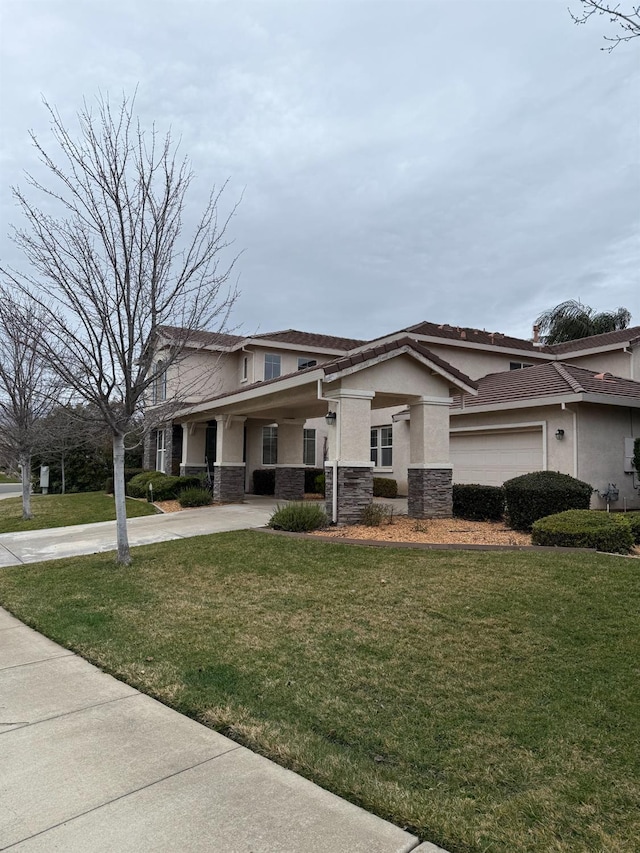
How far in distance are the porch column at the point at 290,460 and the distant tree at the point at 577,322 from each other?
23410mm

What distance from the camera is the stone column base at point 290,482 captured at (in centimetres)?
1877

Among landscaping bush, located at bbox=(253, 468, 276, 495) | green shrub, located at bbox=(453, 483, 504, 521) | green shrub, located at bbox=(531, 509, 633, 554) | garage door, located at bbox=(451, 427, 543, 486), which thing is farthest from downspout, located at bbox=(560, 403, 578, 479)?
landscaping bush, located at bbox=(253, 468, 276, 495)

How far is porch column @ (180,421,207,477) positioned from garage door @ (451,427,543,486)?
30.8 ft

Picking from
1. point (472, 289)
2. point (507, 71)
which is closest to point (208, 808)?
point (507, 71)

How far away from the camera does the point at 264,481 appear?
22844 mm

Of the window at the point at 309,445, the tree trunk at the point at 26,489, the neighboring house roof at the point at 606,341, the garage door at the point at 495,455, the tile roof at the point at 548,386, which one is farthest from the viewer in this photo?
the window at the point at 309,445

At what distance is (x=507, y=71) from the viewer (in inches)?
311

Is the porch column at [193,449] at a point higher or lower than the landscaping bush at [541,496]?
higher

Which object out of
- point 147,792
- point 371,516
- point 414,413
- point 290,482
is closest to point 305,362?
point 290,482

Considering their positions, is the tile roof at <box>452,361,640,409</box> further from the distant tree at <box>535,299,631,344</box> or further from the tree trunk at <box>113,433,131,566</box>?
the distant tree at <box>535,299,631,344</box>

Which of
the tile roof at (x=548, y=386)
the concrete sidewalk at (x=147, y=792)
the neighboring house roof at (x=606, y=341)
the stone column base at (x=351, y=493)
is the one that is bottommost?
the concrete sidewalk at (x=147, y=792)

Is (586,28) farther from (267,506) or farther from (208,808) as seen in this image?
(267,506)

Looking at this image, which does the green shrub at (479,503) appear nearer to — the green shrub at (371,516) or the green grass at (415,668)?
the green shrub at (371,516)

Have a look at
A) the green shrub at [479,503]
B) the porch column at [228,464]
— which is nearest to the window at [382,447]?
the porch column at [228,464]
